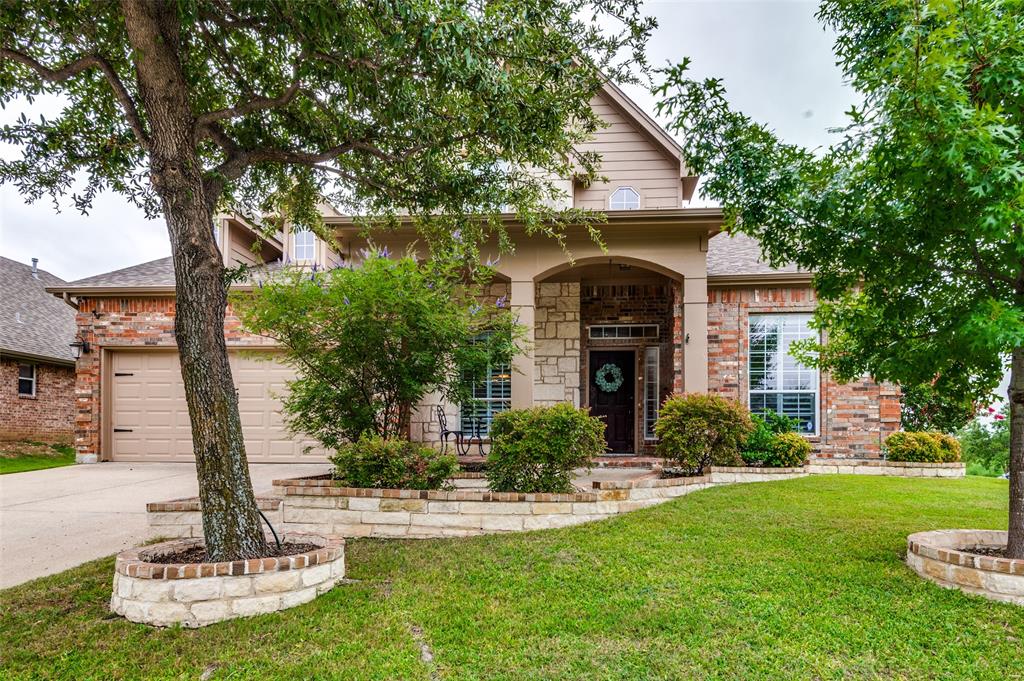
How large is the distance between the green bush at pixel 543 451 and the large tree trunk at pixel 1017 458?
300cm

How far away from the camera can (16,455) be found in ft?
37.4

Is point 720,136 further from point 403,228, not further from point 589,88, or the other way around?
point 403,228

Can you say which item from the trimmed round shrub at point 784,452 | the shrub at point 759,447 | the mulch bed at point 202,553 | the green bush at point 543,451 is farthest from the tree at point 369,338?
the trimmed round shrub at point 784,452

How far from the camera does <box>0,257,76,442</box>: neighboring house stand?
12172 millimetres

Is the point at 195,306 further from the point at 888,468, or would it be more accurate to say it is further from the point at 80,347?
the point at 888,468

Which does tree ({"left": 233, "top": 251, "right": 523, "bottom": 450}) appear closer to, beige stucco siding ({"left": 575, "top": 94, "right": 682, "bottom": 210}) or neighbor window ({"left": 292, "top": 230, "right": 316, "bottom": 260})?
beige stucco siding ({"left": 575, "top": 94, "right": 682, "bottom": 210})

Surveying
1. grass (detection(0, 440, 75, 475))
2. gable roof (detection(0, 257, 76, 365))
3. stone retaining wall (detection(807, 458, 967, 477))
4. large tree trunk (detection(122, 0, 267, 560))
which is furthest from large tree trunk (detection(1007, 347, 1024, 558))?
gable roof (detection(0, 257, 76, 365))

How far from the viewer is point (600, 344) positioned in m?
10.7

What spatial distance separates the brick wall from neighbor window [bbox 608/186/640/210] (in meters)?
13.1

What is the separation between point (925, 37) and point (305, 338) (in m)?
5.80

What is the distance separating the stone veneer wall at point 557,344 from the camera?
33.6 feet

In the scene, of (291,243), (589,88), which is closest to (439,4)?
(589,88)

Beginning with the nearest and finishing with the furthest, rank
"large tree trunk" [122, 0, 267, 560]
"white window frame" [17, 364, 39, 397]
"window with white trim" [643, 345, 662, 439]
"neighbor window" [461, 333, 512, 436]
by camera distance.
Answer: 1. "large tree trunk" [122, 0, 267, 560]
2. "neighbor window" [461, 333, 512, 436]
3. "window with white trim" [643, 345, 662, 439]
4. "white window frame" [17, 364, 39, 397]

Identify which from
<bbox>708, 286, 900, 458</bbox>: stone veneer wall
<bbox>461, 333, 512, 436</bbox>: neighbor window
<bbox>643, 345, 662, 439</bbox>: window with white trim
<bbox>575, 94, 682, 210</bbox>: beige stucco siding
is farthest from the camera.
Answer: <bbox>643, 345, 662, 439</bbox>: window with white trim
